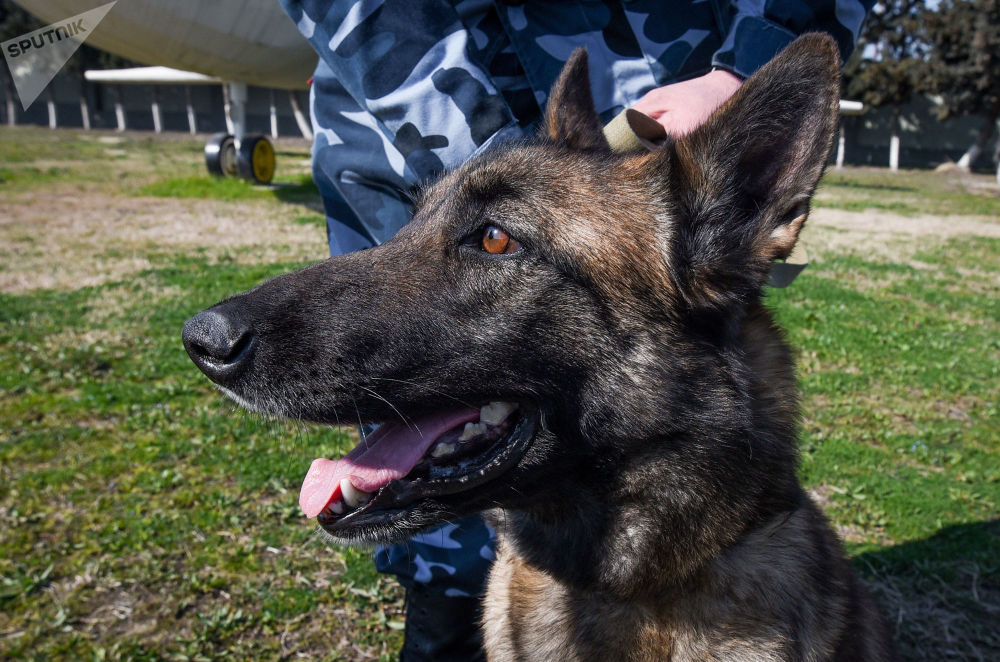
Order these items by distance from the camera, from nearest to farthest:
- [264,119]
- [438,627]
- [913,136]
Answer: [438,627], [913,136], [264,119]

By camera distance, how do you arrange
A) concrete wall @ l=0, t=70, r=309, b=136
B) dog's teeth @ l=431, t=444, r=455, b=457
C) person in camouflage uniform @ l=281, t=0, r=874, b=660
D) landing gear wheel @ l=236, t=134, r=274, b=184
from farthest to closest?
concrete wall @ l=0, t=70, r=309, b=136 → landing gear wheel @ l=236, t=134, r=274, b=184 → person in camouflage uniform @ l=281, t=0, r=874, b=660 → dog's teeth @ l=431, t=444, r=455, b=457

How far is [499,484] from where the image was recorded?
1.81 meters

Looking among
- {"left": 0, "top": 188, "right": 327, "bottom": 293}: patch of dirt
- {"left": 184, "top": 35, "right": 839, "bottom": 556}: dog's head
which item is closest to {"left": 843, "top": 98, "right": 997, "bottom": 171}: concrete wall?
{"left": 0, "top": 188, "right": 327, "bottom": 293}: patch of dirt

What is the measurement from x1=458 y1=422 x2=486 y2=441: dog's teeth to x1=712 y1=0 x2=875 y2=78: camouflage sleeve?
1300 mm

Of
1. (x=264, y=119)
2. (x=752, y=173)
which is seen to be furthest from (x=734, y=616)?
(x=264, y=119)

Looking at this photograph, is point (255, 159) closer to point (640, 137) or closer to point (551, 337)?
point (640, 137)

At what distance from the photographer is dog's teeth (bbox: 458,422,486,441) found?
1894 millimetres

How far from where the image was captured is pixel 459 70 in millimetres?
2045

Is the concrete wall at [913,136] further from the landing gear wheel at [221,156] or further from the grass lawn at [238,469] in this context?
the grass lawn at [238,469]

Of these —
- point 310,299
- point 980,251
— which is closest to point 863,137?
point 980,251

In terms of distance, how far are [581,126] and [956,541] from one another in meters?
2.98

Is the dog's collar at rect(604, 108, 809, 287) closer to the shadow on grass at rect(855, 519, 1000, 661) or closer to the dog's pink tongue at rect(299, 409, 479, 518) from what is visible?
the dog's pink tongue at rect(299, 409, 479, 518)

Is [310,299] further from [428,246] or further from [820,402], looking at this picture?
[820,402]

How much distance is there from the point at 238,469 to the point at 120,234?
7.81m
